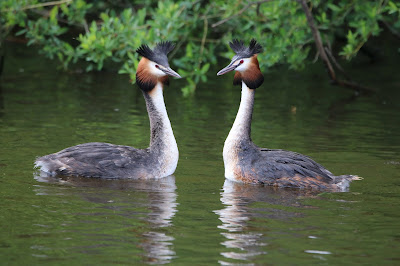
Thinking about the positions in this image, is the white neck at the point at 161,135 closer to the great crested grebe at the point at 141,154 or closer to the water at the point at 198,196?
the great crested grebe at the point at 141,154

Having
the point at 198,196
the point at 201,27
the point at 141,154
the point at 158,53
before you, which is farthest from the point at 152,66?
the point at 201,27

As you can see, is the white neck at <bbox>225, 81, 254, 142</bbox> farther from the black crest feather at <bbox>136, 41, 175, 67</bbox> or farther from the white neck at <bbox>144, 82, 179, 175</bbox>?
the black crest feather at <bbox>136, 41, 175, 67</bbox>

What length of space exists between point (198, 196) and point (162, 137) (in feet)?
5.40

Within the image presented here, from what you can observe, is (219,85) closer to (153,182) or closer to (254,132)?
(254,132)

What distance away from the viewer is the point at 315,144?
12461mm

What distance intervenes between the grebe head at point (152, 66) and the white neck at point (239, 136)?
41.8 inches

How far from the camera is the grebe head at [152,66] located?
10562mm

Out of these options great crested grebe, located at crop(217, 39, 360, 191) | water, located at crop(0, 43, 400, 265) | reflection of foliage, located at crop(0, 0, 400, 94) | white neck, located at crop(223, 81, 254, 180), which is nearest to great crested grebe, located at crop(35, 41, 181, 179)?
water, located at crop(0, 43, 400, 265)

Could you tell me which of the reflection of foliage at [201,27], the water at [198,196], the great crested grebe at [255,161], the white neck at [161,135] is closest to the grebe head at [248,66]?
the great crested grebe at [255,161]

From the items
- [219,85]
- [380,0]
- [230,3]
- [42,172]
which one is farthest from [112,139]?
[219,85]

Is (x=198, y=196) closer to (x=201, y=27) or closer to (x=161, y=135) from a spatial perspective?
(x=161, y=135)

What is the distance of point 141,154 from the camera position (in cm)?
1034

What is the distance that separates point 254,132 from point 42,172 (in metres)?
4.24

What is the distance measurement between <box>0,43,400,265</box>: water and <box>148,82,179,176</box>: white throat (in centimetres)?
19
